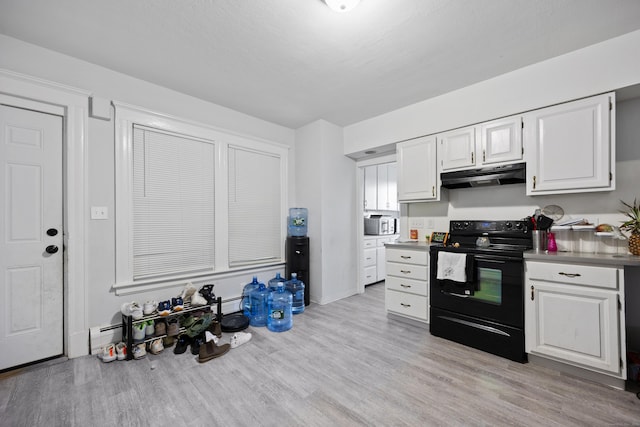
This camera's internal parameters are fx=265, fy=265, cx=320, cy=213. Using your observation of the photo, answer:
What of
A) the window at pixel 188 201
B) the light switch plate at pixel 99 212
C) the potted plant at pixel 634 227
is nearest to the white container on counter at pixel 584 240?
the potted plant at pixel 634 227

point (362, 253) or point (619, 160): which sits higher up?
point (619, 160)

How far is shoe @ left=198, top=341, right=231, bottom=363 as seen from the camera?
7.29 ft

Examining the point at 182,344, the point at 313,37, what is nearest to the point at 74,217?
the point at 182,344

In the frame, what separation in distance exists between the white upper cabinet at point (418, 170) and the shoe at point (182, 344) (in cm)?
275

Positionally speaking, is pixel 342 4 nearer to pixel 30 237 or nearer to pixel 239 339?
pixel 239 339

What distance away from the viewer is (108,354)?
2189mm

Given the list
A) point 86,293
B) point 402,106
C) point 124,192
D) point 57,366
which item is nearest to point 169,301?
point 86,293

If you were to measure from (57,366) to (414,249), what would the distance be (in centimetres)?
334

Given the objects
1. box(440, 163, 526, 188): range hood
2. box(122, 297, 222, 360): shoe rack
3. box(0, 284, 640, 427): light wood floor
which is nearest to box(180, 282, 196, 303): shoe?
box(122, 297, 222, 360): shoe rack

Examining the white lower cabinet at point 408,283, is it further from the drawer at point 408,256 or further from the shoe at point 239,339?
the shoe at point 239,339

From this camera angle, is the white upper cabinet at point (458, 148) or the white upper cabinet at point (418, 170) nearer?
the white upper cabinet at point (458, 148)

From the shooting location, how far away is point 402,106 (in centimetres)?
328

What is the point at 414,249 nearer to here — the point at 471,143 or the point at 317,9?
the point at 471,143

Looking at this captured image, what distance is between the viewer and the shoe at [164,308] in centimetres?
247
